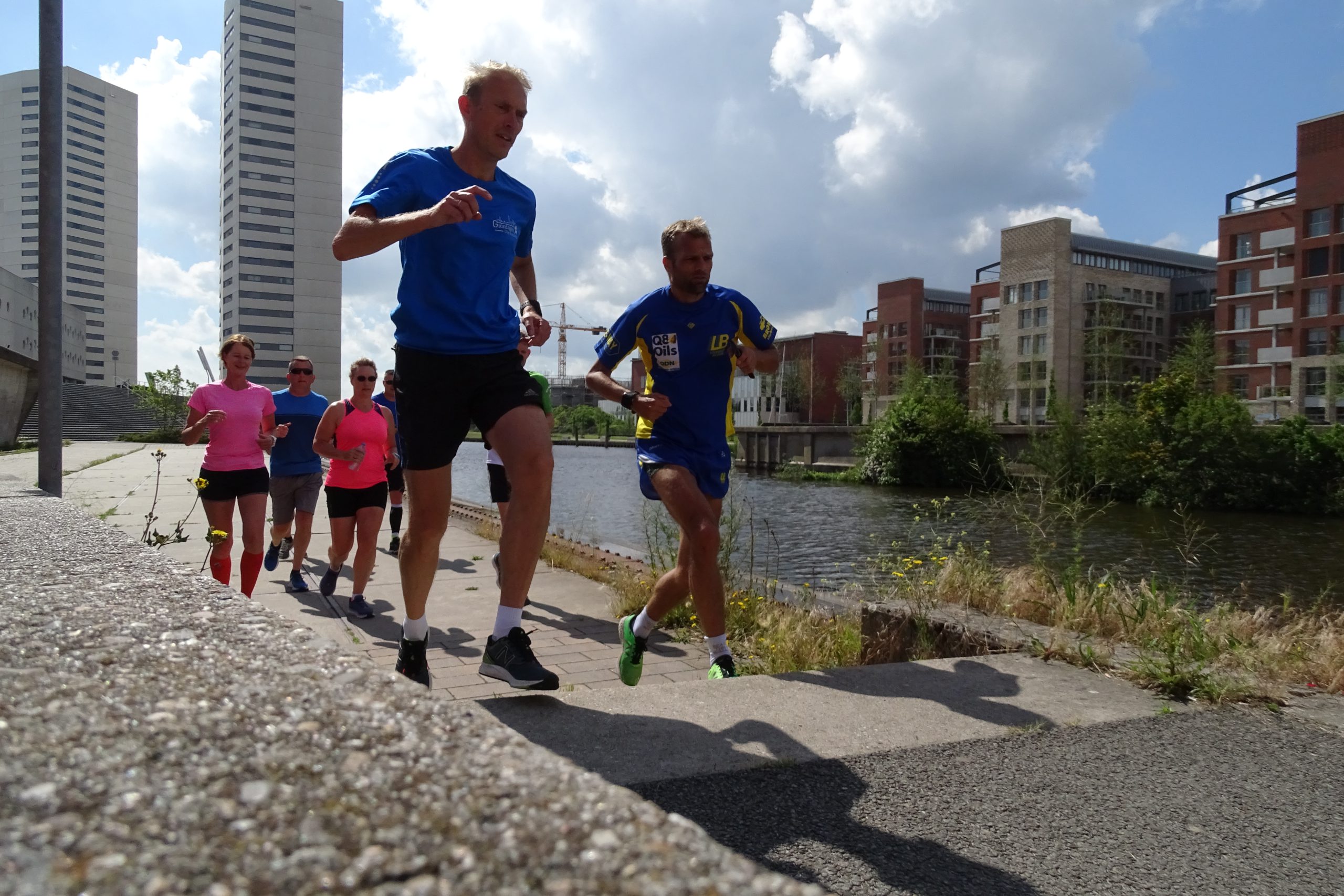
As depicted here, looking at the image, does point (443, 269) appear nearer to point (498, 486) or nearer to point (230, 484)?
point (230, 484)

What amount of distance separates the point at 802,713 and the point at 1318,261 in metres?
77.1

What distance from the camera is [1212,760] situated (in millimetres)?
2969

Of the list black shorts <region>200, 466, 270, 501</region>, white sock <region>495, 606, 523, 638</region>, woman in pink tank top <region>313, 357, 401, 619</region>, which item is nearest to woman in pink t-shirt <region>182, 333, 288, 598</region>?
black shorts <region>200, 466, 270, 501</region>

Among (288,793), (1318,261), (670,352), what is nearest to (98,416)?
(670,352)

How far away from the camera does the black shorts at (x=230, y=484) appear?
695 centimetres

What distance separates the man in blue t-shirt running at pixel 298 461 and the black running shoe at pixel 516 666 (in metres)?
5.76

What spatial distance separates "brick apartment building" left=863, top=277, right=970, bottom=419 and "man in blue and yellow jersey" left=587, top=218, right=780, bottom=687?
105m

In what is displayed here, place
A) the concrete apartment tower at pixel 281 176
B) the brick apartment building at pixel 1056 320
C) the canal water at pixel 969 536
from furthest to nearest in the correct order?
the concrete apartment tower at pixel 281 176 → the brick apartment building at pixel 1056 320 → the canal water at pixel 969 536

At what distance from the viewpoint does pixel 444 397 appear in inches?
138

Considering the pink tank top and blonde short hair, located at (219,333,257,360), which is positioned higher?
blonde short hair, located at (219,333,257,360)

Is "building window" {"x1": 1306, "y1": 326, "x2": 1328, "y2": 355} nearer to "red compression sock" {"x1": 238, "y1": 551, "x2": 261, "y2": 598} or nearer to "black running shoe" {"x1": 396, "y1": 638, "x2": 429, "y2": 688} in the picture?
"red compression sock" {"x1": 238, "y1": 551, "x2": 261, "y2": 598}

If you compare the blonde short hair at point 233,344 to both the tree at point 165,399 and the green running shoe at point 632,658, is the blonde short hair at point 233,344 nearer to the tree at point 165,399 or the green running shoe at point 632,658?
the green running shoe at point 632,658

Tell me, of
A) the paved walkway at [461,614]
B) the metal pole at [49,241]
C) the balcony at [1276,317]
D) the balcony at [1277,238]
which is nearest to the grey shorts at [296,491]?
the paved walkway at [461,614]

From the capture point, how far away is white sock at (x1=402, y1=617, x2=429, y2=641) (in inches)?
135
